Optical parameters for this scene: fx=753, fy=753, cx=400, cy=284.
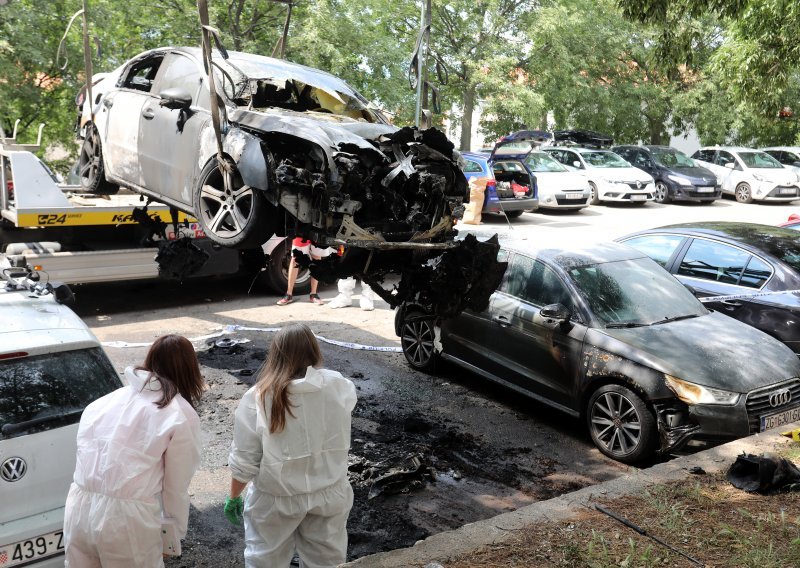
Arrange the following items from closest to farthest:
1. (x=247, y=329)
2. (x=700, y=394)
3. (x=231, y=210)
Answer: (x=700, y=394), (x=231, y=210), (x=247, y=329)

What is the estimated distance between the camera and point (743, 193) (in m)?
24.0

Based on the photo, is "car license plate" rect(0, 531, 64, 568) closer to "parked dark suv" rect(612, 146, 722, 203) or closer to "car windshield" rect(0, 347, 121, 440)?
"car windshield" rect(0, 347, 121, 440)

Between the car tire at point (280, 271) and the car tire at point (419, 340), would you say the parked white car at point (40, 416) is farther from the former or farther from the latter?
the car tire at point (280, 271)

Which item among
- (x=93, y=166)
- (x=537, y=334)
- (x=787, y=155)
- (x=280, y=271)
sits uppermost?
(x=787, y=155)

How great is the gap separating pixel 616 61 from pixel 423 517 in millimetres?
26606

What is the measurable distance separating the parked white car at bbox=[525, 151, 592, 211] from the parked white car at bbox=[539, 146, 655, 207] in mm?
1198

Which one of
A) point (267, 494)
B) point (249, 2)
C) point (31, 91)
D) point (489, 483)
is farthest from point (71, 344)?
point (249, 2)

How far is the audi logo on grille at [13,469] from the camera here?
11.2 ft

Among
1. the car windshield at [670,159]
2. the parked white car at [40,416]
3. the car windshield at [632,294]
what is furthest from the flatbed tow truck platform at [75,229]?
the car windshield at [670,159]

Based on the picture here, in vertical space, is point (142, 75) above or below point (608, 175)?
above

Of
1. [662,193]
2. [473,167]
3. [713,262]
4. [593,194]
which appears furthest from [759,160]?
[713,262]

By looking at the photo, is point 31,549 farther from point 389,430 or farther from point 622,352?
point 622,352

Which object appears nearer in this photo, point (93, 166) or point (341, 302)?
point (93, 166)

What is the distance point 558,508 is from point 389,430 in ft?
7.95
